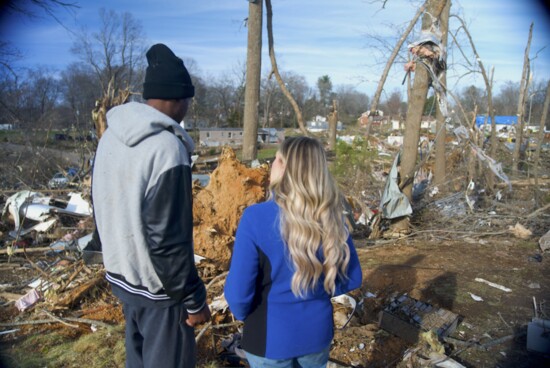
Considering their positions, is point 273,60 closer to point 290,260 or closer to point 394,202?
point 394,202

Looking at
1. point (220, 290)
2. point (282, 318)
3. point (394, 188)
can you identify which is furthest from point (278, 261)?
point (394, 188)

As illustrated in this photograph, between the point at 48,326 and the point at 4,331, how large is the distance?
1.29 ft

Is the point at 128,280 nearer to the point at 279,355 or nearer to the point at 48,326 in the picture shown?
the point at 279,355

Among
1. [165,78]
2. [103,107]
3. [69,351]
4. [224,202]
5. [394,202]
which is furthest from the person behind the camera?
[394,202]

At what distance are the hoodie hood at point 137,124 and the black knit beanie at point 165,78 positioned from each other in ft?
0.43

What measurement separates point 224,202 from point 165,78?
3166 millimetres

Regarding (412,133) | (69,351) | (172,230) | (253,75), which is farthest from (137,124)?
(253,75)

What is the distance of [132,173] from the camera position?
6.32 feet

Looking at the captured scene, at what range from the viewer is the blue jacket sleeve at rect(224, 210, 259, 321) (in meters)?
1.84

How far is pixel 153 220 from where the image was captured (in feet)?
6.20

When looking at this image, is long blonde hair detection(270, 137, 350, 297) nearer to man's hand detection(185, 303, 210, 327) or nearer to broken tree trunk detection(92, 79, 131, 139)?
man's hand detection(185, 303, 210, 327)

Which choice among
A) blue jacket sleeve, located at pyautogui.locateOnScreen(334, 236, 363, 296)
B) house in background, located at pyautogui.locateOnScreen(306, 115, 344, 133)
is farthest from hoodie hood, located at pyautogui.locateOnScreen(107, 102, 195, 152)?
house in background, located at pyautogui.locateOnScreen(306, 115, 344, 133)

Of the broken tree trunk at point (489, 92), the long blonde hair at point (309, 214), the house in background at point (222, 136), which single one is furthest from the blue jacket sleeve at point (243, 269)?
the house in background at point (222, 136)

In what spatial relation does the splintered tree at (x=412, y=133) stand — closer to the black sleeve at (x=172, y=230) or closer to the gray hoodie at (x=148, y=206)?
the gray hoodie at (x=148, y=206)
